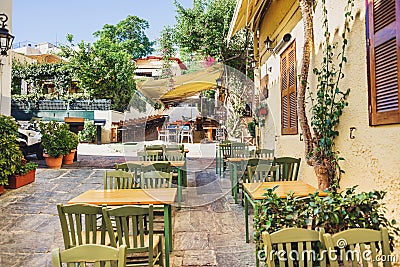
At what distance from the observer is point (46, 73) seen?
18.6m

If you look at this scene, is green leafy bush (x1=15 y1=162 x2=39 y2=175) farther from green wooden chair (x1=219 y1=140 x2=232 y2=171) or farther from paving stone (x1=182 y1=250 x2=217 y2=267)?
paving stone (x1=182 y1=250 x2=217 y2=267)

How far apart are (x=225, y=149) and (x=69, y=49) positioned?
44.1ft

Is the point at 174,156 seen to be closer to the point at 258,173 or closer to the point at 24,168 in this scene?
the point at 258,173

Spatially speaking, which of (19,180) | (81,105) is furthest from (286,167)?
(81,105)

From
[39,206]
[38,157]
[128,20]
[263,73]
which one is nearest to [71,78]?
[38,157]

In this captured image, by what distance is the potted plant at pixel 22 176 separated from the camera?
615 centimetres

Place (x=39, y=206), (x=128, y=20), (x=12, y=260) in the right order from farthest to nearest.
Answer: (x=128, y=20) → (x=39, y=206) → (x=12, y=260)

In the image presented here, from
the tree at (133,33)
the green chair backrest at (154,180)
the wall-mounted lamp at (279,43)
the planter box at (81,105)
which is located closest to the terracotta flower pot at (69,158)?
the wall-mounted lamp at (279,43)

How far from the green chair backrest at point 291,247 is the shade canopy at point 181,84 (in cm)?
603

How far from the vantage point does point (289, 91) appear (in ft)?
18.2

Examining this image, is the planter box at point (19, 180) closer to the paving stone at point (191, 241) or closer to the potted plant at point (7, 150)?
the potted plant at point (7, 150)

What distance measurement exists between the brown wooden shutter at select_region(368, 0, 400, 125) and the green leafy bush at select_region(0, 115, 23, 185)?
553 cm

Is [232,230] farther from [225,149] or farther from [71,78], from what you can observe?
[71,78]

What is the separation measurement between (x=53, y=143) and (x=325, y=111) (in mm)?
6724
